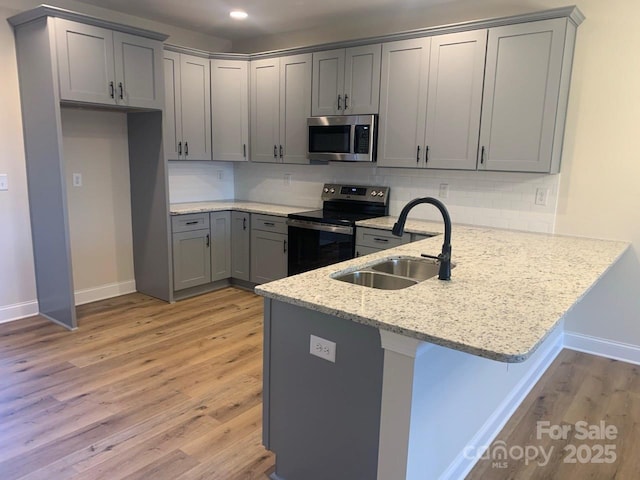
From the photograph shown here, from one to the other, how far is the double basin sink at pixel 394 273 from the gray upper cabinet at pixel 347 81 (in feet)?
6.12

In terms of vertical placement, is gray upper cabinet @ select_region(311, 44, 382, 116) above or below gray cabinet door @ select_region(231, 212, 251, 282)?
above

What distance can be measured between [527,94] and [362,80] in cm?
133

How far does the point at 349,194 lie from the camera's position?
435 centimetres

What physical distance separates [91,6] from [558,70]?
371cm

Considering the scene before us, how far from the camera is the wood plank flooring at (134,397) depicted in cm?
211

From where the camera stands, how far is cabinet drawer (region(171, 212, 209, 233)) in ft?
13.8

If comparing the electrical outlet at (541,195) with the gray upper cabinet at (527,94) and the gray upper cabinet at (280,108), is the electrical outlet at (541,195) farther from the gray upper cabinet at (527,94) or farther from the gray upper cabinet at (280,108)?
the gray upper cabinet at (280,108)

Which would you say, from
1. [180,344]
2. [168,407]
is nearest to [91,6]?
[180,344]

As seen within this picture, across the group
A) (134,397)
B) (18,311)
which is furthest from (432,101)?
(18,311)

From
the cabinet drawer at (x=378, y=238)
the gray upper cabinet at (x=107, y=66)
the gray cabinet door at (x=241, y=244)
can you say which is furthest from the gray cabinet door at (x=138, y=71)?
the cabinet drawer at (x=378, y=238)

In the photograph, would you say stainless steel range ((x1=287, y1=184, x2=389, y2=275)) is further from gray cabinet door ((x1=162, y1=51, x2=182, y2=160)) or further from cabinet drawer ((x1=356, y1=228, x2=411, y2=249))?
gray cabinet door ((x1=162, y1=51, x2=182, y2=160))

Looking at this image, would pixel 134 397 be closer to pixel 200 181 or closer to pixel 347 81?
pixel 200 181

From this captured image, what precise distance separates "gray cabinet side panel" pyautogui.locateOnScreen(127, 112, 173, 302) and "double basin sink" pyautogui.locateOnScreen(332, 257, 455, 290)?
244 cm

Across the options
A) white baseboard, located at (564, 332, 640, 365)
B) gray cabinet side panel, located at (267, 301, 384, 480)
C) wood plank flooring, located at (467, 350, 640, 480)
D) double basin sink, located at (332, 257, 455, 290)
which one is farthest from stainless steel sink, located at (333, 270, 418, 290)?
white baseboard, located at (564, 332, 640, 365)
